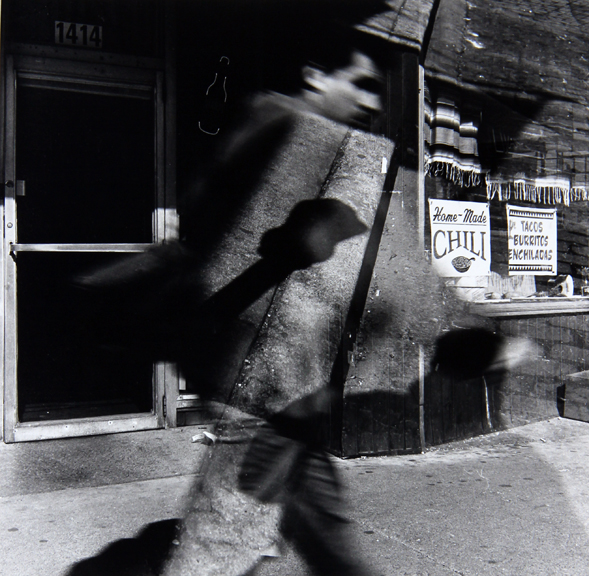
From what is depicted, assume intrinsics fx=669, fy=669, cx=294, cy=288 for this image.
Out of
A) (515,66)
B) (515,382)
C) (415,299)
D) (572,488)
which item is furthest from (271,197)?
(572,488)

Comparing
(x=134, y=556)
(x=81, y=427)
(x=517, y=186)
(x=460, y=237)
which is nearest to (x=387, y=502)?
(x=134, y=556)

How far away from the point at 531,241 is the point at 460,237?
109 cm

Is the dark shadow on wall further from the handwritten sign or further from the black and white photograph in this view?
the handwritten sign

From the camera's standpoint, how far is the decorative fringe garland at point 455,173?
546 centimetres

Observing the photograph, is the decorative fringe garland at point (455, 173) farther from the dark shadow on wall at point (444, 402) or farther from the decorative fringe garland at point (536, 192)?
the dark shadow on wall at point (444, 402)

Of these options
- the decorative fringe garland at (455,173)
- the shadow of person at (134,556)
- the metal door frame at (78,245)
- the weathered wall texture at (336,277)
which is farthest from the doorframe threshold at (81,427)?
the decorative fringe garland at (455,173)

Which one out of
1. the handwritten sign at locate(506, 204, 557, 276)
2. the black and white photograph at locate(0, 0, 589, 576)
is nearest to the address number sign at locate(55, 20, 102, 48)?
the black and white photograph at locate(0, 0, 589, 576)

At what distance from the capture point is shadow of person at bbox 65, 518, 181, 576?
2965 mm

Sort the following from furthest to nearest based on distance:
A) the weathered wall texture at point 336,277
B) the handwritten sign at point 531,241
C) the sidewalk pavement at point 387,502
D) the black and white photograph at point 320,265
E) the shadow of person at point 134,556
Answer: the handwritten sign at point 531,241, the weathered wall texture at point 336,277, the black and white photograph at point 320,265, the sidewalk pavement at point 387,502, the shadow of person at point 134,556

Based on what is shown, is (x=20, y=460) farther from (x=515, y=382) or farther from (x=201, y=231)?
(x=515, y=382)

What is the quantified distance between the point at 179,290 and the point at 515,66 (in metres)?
3.29

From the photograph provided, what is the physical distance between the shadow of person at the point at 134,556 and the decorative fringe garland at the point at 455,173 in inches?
136

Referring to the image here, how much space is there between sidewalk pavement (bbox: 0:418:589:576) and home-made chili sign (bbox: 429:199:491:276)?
145 cm

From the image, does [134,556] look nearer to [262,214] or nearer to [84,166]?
[262,214]
